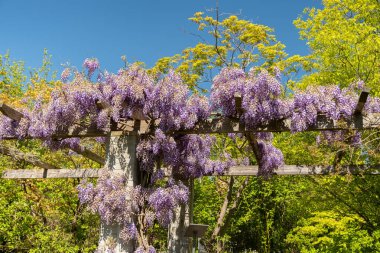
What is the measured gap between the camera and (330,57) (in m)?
9.71

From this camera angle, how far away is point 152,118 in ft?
17.4

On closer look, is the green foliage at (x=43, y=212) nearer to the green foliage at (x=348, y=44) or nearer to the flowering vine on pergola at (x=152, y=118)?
the flowering vine on pergola at (x=152, y=118)

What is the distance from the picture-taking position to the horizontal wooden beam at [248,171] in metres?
6.31

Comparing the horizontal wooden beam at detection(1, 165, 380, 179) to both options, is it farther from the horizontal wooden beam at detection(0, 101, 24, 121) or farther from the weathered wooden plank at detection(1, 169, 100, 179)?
the horizontal wooden beam at detection(0, 101, 24, 121)

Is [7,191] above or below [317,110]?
below

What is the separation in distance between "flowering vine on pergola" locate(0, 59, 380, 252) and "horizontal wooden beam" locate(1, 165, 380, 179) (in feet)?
2.69

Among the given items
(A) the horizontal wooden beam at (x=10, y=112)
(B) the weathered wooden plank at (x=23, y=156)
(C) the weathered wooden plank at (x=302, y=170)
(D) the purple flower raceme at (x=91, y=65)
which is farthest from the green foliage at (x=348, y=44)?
(A) the horizontal wooden beam at (x=10, y=112)

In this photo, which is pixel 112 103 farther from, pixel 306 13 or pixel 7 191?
pixel 306 13

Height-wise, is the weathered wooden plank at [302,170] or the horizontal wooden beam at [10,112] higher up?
the horizontal wooden beam at [10,112]

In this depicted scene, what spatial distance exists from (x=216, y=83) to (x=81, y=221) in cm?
703

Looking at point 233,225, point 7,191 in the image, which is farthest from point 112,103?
point 233,225

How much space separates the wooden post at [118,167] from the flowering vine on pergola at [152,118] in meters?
0.01

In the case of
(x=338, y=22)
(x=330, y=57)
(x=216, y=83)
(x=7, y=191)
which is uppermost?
(x=338, y=22)

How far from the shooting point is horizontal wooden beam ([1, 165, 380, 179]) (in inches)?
249
